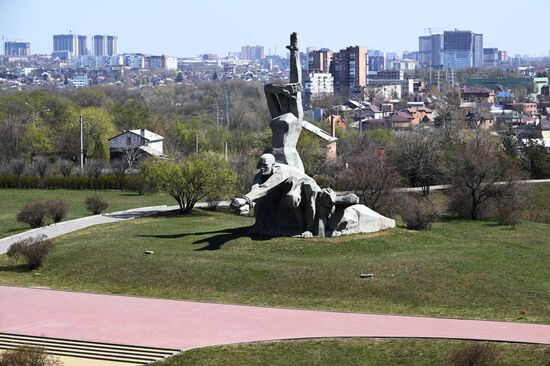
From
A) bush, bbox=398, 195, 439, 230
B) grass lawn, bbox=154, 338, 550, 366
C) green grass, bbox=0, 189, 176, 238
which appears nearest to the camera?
grass lawn, bbox=154, 338, 550, 366

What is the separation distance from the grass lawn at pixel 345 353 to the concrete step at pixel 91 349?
2.02ft

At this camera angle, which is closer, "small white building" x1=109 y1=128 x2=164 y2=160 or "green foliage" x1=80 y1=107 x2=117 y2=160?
"small white building" x1=109 y1=128 x2=164 y2=160

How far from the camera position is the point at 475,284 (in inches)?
1203

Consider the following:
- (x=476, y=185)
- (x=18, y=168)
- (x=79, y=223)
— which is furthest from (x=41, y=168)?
(x=476, y=185)

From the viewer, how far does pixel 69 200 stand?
195 feet

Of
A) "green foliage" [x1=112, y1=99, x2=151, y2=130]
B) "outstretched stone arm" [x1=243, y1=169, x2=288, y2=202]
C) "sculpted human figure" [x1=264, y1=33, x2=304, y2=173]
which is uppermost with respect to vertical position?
"sculpted human figure" [x1=264, y1=33, x2=304, y2=173]

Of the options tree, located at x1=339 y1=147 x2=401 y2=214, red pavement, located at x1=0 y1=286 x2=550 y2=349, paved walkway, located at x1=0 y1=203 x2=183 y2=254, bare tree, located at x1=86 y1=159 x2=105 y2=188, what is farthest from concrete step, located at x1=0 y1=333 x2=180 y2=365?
bare tree, located at x1=86 y1=159 x2=105 y2=188

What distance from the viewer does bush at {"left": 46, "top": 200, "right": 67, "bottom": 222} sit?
157 feet

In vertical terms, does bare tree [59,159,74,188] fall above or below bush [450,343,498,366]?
below

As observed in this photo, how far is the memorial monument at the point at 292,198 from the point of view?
116ft

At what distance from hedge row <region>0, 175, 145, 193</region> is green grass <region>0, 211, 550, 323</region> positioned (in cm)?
2645

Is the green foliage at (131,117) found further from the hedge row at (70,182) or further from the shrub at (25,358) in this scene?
the shrub at (25,358)

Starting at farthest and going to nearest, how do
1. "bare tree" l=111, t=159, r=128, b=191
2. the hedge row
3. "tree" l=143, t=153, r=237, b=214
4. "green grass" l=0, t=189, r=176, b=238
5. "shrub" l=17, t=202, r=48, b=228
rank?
1. "bare tree" l=111, t=159, r=128, b=191
2. the hedge row
3. "green grass" l=0, t=189, r=176, b=238
4. "tree" l=143, t=153, r=237, b=214
5. "shrub" l=17, t=202, r=48, b=228

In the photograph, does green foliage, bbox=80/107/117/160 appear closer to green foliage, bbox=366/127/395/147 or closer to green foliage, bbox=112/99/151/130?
green foliage, bbox=112/99/151/130
